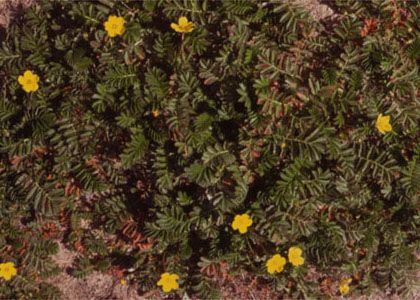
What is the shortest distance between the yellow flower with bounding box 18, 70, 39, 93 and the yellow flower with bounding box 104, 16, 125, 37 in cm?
64

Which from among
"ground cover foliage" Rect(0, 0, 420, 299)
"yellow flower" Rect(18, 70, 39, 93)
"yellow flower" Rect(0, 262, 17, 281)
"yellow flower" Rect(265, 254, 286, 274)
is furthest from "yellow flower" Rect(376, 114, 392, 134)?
"yellow flower" Rect(0, 262, 17, 281)

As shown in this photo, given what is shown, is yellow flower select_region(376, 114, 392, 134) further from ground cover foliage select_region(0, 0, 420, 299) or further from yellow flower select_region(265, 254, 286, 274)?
yellow flower select_region(265, 254, 286, 274)

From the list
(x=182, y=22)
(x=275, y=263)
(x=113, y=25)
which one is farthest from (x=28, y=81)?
(x=275, y=263)

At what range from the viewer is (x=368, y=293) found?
14.2 ft

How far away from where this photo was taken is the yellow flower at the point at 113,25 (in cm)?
382

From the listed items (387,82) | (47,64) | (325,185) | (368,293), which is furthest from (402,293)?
(47,64)

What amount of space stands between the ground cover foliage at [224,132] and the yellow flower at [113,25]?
0.20 feet

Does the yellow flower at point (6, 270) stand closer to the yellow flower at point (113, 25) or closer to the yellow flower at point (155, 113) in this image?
the yellow flower at point (155, 113)

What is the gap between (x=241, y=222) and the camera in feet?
12.7

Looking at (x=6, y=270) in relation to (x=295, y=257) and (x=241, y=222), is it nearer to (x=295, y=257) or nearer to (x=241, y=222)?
(x=241, y=222)

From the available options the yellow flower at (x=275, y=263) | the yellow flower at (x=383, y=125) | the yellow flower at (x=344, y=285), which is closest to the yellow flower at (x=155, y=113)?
the yellow flower at (x=275, y=263)

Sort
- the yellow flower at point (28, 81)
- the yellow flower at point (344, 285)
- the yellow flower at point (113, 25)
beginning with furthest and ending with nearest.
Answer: the yellow flower at point (344, 285) < the yellow flower at point (28, 81) < the yellow flower at point (113, 25)

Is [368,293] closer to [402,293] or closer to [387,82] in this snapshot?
[402,293]

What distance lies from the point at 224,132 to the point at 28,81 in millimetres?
1434
